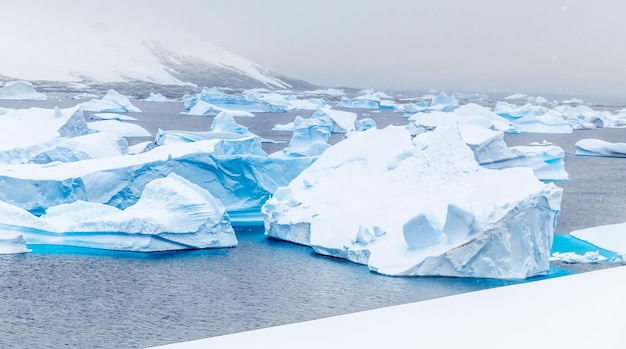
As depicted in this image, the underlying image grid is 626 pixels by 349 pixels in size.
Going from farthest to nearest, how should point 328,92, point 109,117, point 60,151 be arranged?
point 328,92 < point 109,117 < point 60,151

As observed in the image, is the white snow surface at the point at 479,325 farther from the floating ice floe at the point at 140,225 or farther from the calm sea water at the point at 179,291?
the floating ice floe at the point at 140,225

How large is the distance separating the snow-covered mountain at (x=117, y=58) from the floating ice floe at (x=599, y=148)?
489 cm

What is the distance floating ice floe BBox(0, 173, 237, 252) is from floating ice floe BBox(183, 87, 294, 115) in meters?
12.1

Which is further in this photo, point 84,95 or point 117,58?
point 84,95

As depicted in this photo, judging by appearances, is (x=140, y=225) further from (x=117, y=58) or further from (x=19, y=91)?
(x=19, y=91)

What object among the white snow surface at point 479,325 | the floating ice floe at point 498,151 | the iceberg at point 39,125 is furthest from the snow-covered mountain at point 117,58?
the white snow surface at point 479,325

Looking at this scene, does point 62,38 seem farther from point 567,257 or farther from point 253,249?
point 567,257

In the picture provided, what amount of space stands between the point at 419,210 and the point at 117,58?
40.6ft

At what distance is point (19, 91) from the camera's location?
743 inches

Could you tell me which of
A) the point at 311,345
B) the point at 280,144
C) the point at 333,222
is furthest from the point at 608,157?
the point at 311,345

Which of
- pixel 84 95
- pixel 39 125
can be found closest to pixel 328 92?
pixel 84 95

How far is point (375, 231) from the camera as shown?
4.73 metres

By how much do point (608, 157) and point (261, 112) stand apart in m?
10.3

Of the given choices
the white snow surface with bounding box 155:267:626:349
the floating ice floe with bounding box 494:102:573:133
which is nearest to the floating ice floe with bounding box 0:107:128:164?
the white snow surface with bounding box 155:267:626:349
